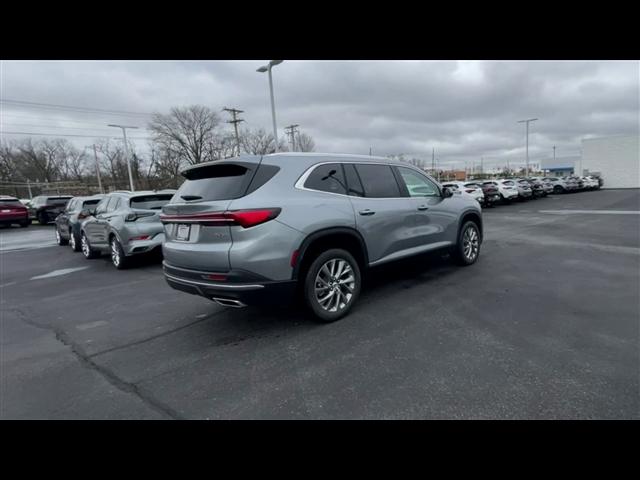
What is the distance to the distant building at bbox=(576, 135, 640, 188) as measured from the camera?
142ft

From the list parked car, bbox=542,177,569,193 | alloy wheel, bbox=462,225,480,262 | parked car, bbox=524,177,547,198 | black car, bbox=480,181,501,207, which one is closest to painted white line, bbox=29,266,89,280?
alloy wheel, bbox=462,225,480,262

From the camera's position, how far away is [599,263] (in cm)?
620

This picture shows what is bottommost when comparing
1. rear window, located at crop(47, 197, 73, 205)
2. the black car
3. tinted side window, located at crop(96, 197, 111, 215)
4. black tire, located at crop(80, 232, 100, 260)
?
black tire, located at crop(80, 232, 100, 260)

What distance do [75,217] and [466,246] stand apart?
11.2 meters

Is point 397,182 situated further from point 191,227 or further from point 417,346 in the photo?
point 191,227

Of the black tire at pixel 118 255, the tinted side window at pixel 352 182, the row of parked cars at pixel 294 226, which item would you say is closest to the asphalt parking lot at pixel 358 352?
the row of parked cars at pixel 294 226

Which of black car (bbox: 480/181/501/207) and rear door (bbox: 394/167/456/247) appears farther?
black car (bbox: 480/181/501/207)

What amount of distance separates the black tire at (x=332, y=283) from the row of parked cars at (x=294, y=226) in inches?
0.5

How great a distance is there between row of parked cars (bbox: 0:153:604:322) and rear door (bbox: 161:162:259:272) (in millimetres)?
12

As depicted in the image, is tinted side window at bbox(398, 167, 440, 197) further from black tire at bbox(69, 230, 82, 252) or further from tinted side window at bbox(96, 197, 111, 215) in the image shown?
black tire at bbox(69, 230, 82, 252)

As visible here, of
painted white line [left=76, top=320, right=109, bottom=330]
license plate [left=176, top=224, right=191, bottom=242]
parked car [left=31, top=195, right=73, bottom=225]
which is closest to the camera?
license plate [left=176, top=224, right=191, bottom=242]
